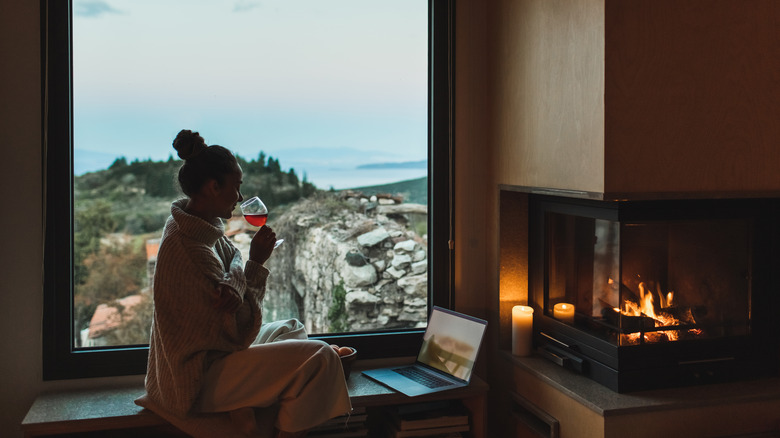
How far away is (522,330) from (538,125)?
813mm

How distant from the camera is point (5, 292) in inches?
99.7

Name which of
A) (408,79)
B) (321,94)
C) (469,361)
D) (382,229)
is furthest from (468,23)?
(469,361)

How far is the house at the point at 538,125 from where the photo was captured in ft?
7.19

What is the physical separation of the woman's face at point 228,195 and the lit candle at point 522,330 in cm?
120

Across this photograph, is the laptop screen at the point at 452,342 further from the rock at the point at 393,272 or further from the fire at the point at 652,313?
the fire at the point at 652,313

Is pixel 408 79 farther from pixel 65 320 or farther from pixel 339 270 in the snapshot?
pixel 65 320

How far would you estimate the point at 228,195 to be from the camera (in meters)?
2.27

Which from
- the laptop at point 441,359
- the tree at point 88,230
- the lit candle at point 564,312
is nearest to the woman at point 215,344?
the laptop at point 441,359

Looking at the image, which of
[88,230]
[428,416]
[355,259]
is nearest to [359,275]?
[355,259]

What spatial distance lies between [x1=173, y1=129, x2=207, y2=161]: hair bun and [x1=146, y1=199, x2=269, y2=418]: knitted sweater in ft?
0.58

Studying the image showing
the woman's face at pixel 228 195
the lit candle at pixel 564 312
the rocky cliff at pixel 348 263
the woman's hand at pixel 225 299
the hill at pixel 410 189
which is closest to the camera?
the woman's hand at pixel 225 299

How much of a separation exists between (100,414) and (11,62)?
128 centimetres

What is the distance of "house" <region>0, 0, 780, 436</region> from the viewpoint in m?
2.19

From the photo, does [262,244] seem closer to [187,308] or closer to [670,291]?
[187,308]
